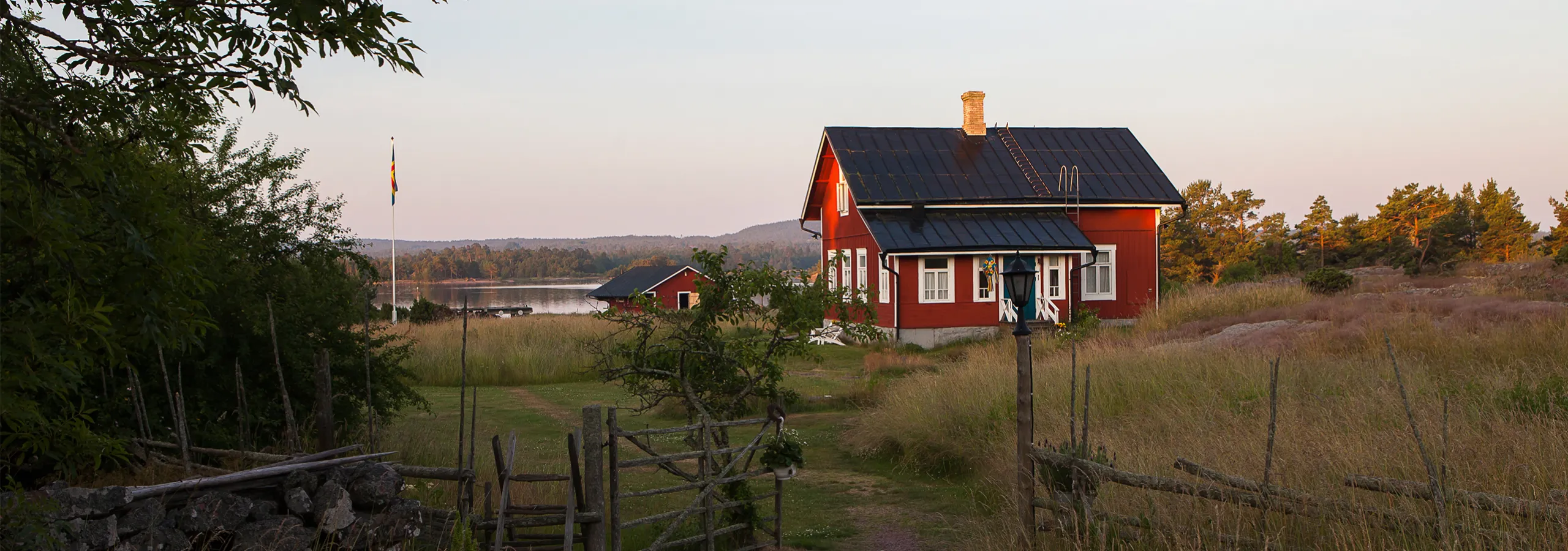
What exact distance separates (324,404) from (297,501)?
5.23 ft

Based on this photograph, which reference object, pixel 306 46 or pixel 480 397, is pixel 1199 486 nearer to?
pixel 306 46

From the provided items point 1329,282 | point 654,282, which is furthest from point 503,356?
point 654,282

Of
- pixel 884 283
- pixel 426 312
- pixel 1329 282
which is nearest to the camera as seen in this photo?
pixel 1329 282

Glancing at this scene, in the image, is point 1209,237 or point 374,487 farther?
point 1209,237

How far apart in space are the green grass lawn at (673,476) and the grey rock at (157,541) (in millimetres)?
2694

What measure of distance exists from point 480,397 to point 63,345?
15178 millimetres

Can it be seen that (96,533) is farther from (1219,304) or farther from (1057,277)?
(1057,277)

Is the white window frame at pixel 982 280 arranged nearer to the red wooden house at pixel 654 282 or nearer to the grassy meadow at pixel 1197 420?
the grassy meadow at pixel 1197 420

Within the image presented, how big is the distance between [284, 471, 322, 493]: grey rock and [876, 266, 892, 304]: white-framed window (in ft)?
67.4

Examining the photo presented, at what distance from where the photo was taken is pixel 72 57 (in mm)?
5426

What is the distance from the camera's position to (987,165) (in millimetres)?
29234

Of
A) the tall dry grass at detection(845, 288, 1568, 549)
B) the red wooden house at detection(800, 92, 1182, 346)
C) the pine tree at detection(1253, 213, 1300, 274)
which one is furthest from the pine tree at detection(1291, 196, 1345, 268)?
the tall dry grass at detection(845, 288, 1568, 549)

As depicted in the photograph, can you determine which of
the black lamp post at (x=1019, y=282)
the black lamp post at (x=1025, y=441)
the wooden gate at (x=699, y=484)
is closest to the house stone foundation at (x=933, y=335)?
the black lamp post at (x=1019, y=282)

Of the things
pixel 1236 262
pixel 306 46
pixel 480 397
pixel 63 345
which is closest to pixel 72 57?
pixel 306 46
